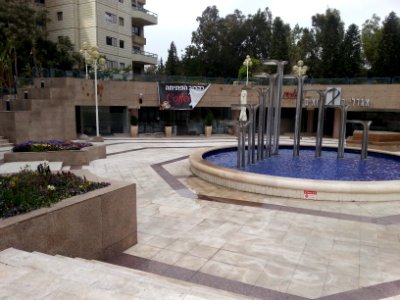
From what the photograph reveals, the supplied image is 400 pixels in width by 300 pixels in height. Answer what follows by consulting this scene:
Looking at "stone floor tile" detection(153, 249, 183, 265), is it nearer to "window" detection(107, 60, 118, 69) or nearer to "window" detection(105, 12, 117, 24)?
"window" detection(107, 60, 118, 69)

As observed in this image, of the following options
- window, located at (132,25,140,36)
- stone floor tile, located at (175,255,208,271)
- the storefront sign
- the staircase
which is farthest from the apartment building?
the staircase

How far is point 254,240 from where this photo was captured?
7410 mm

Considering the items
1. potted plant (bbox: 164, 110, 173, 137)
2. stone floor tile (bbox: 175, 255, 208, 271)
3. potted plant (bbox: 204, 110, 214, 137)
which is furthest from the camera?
potted plant (bbox: 204, 110, 214, 137)

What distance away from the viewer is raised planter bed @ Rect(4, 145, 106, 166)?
579 inches

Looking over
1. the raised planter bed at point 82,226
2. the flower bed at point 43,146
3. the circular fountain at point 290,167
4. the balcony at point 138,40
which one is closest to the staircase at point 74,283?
the raised planter bed at point 82,226

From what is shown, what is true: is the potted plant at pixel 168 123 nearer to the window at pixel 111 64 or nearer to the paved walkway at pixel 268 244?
the window at pixel 111 64

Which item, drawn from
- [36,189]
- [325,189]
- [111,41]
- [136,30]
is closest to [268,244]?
[325,189]

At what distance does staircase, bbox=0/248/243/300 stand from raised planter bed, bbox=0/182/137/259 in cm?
67

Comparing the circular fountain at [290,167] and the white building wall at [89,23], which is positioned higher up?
the white building wall at [89,23]

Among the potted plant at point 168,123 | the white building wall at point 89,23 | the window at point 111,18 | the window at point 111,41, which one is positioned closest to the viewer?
the potted plant at point 168,123

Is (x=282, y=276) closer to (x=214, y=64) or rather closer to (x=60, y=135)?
(x=60, y=135)

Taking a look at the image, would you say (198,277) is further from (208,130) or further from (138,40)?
(138,40)

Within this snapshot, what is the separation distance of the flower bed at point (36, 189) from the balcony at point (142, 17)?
127 feet

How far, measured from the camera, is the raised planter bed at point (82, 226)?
5062 millimetres
